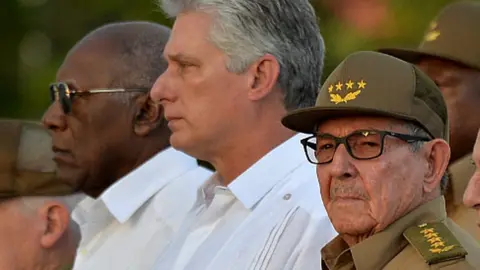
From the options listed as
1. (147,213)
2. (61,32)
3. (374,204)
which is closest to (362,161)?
(374,204)

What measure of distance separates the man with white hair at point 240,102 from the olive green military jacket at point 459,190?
52cm

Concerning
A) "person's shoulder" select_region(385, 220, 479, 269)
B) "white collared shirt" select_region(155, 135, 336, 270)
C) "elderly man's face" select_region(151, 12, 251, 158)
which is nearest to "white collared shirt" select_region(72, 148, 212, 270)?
"white collared shirt" select_region(155, 135, 336, 270)

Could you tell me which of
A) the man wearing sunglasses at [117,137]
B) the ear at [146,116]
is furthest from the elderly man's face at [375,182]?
the ear at [146,116]

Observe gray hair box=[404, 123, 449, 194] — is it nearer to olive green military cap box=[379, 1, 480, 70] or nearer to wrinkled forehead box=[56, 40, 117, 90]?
olive green military cap box=[379, 1, 480, 70]

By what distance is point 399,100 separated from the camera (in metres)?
3.84

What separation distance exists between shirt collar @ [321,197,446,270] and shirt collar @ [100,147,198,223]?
1673 mm

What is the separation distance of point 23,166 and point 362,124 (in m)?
0.98

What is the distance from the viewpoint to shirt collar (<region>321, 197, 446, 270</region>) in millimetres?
3797

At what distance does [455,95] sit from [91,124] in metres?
1.47

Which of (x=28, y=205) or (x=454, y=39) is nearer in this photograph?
(x=28, y=205)

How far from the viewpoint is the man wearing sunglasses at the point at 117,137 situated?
5.45 meters

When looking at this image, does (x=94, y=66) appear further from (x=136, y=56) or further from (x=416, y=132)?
(x=416, y=132)

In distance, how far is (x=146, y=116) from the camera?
5.52 metres

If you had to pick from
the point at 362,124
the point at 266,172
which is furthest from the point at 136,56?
the point at 362,124
